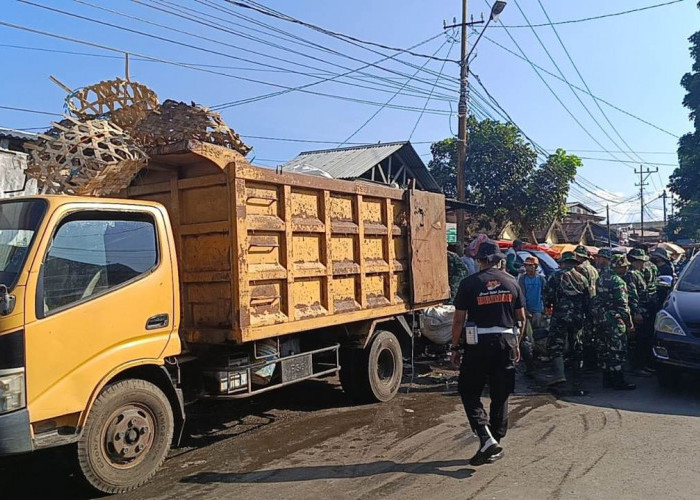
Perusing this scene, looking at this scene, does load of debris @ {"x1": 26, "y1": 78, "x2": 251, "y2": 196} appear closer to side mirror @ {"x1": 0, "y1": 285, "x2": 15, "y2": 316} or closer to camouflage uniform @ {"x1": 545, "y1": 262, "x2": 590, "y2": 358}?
side mirror @ {"x1": 0, "y1": 285, "x2": 15, "y2": 316}

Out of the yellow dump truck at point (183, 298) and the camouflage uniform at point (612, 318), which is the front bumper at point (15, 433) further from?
the camouflage uniform at point (612, 318)

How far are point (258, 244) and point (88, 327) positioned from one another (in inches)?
68.3

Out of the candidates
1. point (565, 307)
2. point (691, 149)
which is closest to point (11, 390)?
point (565, 307)

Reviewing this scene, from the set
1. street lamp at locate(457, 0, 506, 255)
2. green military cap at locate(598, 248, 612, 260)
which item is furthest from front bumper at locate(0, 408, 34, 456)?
street lamp at locate(457, 0, 506, 255)

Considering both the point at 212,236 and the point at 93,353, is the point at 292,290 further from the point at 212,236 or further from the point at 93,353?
the point at 93,353

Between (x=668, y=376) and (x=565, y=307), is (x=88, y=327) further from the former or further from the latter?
(x=668, y=376)

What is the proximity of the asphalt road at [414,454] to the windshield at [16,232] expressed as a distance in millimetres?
1462

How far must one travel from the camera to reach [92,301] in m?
4.30

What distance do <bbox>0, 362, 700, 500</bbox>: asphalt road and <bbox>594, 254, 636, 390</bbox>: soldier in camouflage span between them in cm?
44

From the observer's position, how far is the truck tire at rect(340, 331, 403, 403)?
23.7 feet

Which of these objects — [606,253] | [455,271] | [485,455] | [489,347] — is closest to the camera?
[485,455]

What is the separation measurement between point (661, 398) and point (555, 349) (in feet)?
4.42

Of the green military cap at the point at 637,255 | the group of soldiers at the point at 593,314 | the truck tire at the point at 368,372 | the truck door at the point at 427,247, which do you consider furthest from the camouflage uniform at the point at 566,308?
the truck tire at the point at 368,372

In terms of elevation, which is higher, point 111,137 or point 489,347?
Result: point 111,137
